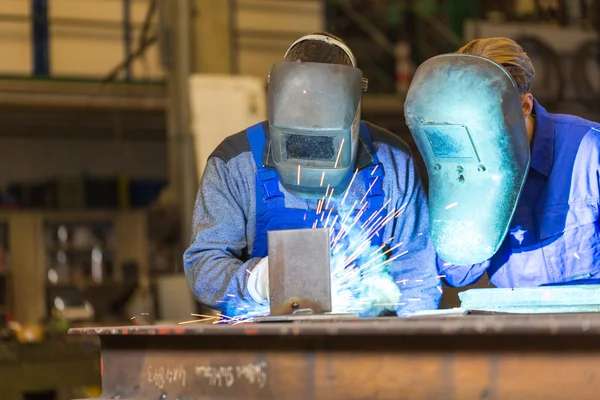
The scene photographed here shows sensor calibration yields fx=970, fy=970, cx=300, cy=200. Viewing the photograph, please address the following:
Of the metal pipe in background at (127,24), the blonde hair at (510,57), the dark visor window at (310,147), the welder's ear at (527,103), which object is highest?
the metal pipe in background at (127,24)

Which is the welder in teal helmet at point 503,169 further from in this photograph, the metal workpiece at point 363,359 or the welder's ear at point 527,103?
the metal workpiece at point 363,359

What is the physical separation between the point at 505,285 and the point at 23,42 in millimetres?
7005

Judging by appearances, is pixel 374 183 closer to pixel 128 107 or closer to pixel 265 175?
pixel 265 175

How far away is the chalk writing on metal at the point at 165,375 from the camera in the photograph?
2027 mm

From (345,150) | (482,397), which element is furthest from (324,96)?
(482,397)

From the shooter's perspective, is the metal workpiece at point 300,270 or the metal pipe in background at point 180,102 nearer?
the metal workpiece at point 300,270

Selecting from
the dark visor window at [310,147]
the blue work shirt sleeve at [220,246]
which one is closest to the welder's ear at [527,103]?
the dark visor window at [310,147]

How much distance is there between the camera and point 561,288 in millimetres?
2189

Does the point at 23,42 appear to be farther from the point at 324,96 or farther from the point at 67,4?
the point at 324,96

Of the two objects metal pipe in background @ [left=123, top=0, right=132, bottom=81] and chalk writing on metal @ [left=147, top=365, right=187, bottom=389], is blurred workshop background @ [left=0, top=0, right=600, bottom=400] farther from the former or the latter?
chalk writing on metal @ [left=147, top=365, right=187, bottom=389]

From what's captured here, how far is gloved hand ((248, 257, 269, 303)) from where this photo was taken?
2312mm

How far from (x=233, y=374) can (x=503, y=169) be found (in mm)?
772

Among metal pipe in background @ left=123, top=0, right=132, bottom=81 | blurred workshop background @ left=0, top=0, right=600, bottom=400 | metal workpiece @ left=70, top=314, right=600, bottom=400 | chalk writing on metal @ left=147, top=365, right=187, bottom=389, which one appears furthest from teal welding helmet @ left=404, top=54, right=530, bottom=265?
metal pipe in background @ left=123, top=0, right=132, bottom=81

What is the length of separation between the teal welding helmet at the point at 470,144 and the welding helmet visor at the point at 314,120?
0.54 feet
